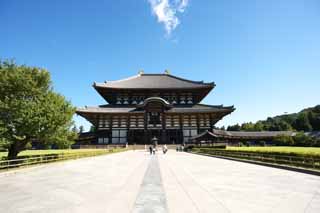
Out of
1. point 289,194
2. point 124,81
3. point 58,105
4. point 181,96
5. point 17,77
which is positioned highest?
point 124,81

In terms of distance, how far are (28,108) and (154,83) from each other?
41411 mm

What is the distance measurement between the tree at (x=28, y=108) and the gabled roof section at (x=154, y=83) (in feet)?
105

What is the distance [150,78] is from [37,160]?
45388mm

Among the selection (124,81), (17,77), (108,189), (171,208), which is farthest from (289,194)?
(124,81)

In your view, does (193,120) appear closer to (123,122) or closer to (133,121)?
(133,121)

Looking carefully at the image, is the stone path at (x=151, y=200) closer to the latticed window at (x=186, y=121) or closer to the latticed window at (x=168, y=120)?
the latticed window at (x=168, y=120)

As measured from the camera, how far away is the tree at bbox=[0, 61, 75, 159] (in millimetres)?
15570

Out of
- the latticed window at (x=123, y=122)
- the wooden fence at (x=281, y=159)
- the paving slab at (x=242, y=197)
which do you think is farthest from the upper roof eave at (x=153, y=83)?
the paving slab at (x=242, y=197)

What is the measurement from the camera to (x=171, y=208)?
544cm

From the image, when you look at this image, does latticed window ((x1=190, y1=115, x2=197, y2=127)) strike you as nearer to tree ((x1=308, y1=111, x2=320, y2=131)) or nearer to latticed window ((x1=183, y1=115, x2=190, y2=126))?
latticed window ((x1=183, y1=115, x2=190, y2=126))

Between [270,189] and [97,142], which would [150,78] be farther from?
[270,189]

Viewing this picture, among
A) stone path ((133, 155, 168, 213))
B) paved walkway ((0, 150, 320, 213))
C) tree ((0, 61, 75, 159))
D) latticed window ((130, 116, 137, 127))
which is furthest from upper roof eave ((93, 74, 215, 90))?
stone path ((133, 155, 168, 213))

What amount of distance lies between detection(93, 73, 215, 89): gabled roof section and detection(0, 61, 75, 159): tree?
3202 centimetres

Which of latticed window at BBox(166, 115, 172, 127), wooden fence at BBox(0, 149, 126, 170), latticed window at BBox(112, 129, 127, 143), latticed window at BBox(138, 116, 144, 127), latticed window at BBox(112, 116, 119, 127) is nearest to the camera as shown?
wooden fence at BBox(0, 149, 126, 170)
